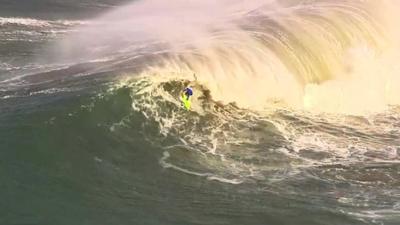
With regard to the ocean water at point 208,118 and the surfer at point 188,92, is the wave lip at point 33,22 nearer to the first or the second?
the ocean water at point 208,118

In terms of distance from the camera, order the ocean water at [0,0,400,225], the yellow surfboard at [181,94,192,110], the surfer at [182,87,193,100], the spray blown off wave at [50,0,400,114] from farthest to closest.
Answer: the spray blown off wave at [50,0,400,114], the yellow surfboard at [181,94,192,110], the surfer at [182,87,193,100], the ocean water at [0,0,400,225]

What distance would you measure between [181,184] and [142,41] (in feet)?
40.0

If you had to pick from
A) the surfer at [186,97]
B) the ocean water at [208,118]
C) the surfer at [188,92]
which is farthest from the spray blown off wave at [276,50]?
the surfer at [188,92]

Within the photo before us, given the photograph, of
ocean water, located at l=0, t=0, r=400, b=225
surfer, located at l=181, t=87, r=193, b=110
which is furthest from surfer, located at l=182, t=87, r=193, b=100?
ocean water, located at l=0, t=0, r=400, b=225

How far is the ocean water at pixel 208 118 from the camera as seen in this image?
13.2m

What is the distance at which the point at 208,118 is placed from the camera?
18.1 meters

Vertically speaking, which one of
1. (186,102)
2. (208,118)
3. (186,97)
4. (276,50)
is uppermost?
(276,50)

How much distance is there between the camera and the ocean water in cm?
1324

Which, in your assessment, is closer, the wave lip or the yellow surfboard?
the yellow surfboard

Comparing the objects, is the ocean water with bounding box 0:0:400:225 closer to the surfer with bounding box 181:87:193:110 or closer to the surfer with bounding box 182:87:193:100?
the surfer with bounding box 181:87:193:110

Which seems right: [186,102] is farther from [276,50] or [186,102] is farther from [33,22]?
[33,22]

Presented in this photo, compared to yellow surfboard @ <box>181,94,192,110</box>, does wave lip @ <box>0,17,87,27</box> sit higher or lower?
higher

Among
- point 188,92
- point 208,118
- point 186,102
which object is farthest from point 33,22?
point 208,118

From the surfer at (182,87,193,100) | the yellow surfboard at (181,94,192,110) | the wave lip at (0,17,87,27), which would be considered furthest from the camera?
the wave lip at (0,17,87,27)
